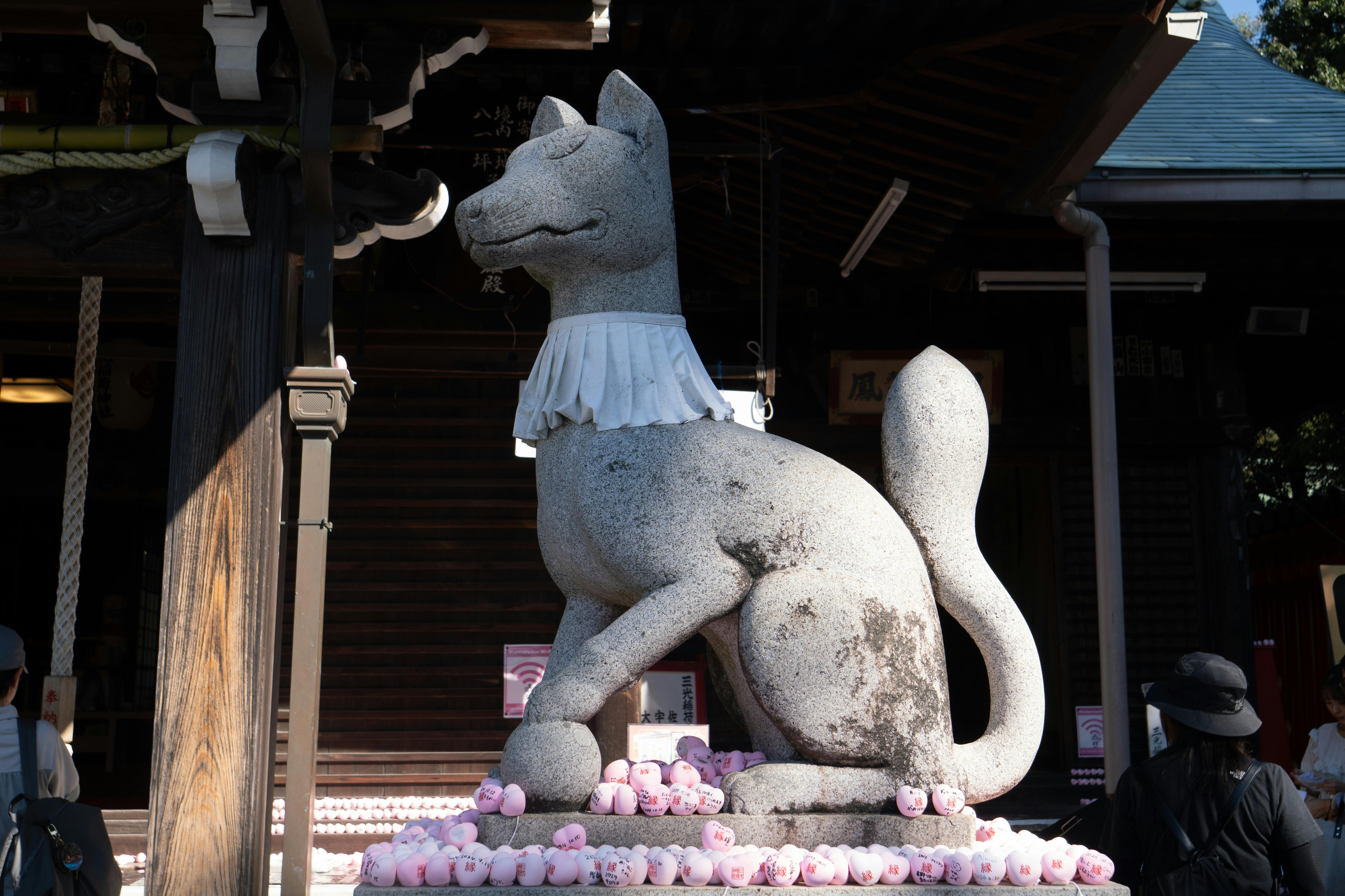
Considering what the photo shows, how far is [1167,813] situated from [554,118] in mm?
2405

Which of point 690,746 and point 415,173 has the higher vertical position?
point 415,173

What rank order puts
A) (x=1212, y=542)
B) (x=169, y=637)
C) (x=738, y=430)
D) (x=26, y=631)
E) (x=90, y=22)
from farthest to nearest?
(x=26, y=631) → (x=1212, y=542) → (x=90, y=22) → (x=169, y=637) → (x=738, y=430)

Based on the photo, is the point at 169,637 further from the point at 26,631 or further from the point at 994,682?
the point at 26,631

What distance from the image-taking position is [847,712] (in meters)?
2.66

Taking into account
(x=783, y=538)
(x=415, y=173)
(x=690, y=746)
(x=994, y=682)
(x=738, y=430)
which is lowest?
(x=690, y=746)

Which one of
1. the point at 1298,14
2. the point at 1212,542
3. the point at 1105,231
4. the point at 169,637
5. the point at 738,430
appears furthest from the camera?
the point at 1298,14

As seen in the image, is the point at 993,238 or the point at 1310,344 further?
the point at 1310,344

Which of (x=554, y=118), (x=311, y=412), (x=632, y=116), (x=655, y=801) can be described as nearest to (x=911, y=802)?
(x=655, y=801)

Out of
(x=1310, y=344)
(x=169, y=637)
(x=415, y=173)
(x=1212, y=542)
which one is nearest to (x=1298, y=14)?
(x=1310, y=344)

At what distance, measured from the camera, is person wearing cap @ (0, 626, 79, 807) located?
3191 mm

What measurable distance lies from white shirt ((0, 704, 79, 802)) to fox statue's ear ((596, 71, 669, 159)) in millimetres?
2393

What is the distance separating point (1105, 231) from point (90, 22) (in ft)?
15.2

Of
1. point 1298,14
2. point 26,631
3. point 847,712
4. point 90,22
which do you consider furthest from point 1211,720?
point 1298,14

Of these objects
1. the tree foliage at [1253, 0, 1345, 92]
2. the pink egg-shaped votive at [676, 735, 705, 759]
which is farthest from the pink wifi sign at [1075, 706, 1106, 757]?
the tree foliage at [1253, 0, 1345, 92]
